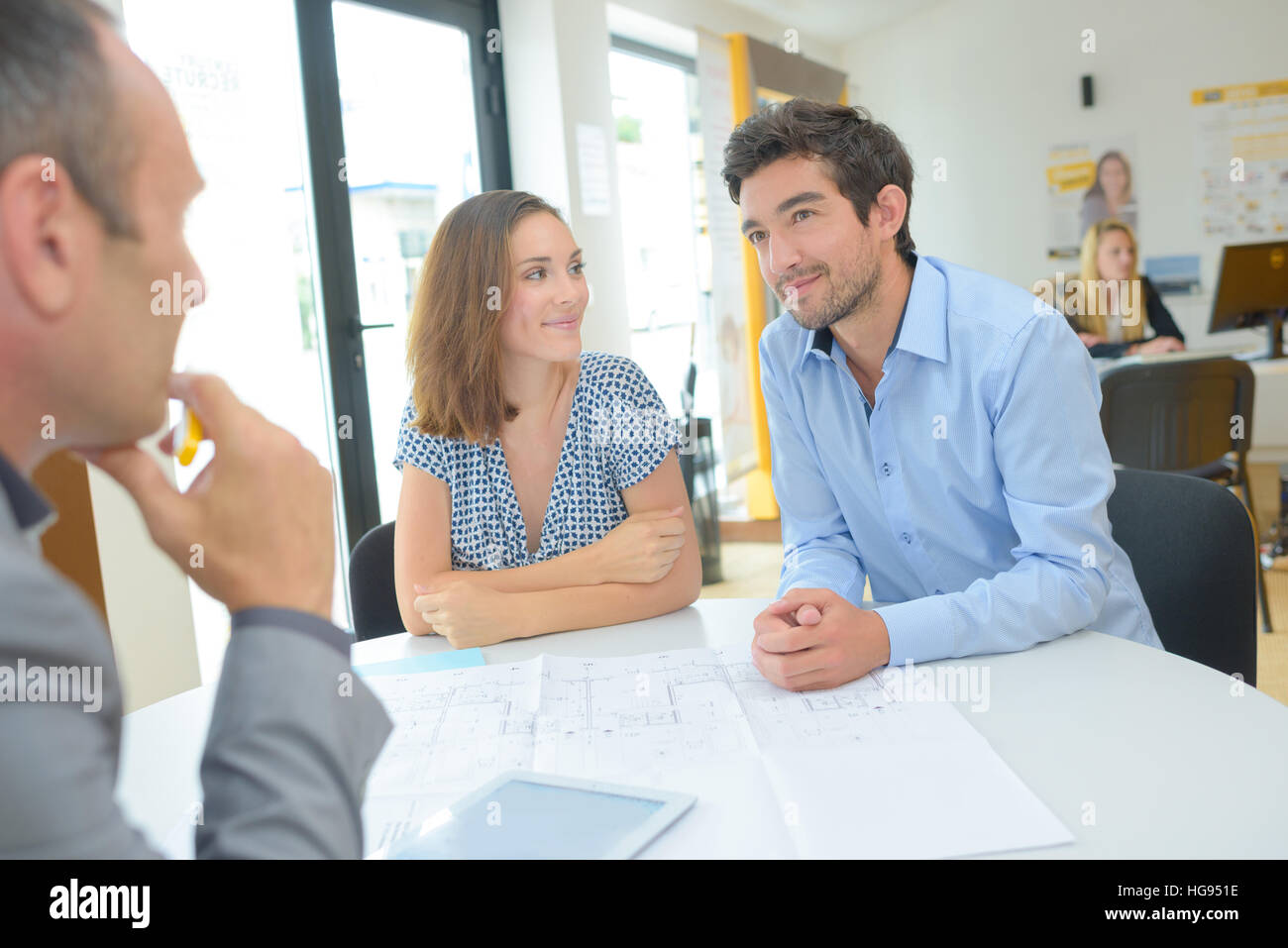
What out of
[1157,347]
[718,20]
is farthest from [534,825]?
[718,20]

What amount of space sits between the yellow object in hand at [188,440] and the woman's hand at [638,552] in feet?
3.25

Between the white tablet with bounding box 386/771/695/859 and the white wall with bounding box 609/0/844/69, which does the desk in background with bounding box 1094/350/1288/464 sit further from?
the white tablet with bounding box 386/771/695/859

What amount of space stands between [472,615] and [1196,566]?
101 centimetres

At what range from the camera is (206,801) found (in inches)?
16.9

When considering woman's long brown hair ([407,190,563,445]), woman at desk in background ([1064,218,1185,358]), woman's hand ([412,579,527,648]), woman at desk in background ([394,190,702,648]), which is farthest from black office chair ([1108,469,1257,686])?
woman at desk in background ([1064,218,1185,358])

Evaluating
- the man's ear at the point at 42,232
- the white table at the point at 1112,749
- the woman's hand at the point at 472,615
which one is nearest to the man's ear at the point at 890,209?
the white table at the point at 1112,749

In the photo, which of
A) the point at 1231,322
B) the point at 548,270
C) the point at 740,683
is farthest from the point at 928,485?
the point at 1231,322

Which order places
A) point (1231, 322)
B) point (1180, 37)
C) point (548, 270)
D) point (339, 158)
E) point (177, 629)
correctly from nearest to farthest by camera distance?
point (548, 270)
point (177, 629)
point (339, 158)
point (1231, 322)
point (1180, 37)

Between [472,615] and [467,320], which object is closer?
[472,615]

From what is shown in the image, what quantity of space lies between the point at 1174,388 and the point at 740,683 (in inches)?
114

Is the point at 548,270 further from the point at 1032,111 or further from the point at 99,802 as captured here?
the point at 1032,111

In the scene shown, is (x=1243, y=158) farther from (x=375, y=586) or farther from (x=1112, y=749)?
(x=1112, y=749)

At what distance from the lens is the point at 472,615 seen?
1.39 m

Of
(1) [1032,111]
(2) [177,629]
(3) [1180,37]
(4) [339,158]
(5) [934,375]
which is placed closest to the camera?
A: (5) [934,375]
